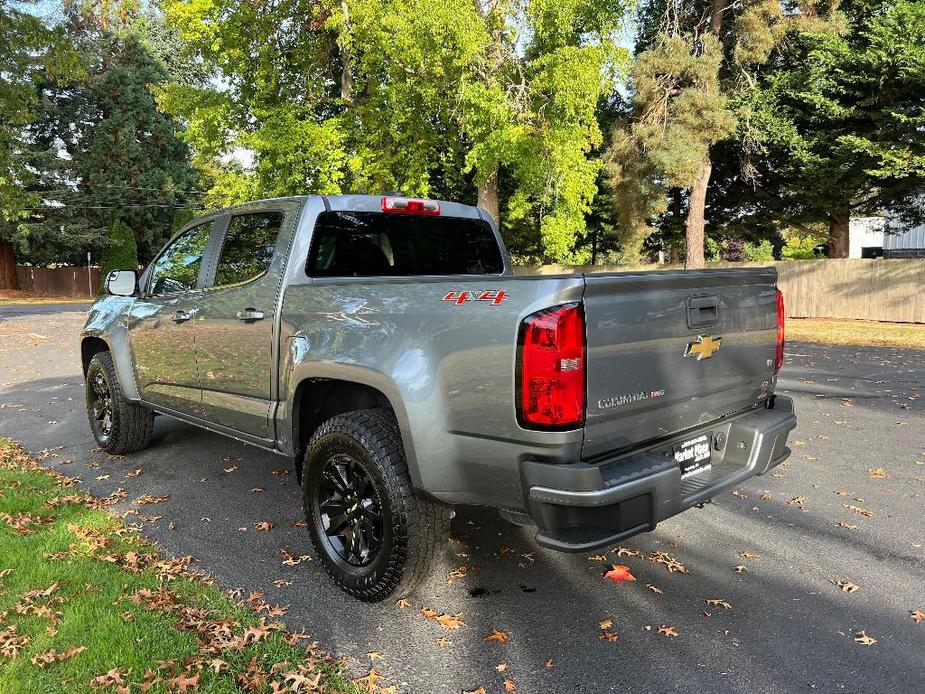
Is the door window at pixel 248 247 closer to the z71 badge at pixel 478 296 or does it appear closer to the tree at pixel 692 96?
the z71 badge at pixel 478 296

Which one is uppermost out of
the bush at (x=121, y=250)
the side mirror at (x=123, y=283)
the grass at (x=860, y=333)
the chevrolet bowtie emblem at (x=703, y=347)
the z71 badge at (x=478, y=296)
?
the bush at (x=121, y=250)

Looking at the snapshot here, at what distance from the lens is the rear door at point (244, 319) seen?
3836mm

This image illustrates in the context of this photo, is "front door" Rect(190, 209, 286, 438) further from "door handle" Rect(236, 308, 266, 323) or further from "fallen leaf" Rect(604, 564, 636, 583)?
"fallen leaf" Rect(604, 564, 636, 583)

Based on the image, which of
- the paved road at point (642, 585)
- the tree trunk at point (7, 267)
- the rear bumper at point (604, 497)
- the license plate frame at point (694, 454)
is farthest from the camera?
the tree trunk at point (7, 267)

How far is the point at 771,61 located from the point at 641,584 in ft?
80.2

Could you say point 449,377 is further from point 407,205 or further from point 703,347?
point 407,205

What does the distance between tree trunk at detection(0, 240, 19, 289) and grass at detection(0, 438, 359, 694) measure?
140 feet

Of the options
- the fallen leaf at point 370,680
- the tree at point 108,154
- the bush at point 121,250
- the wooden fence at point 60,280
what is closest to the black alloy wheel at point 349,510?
the fallen leaf at point 370,680

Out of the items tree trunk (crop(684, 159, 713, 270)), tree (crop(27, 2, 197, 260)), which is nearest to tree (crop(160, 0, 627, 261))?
tree trunk (crop(684, 159, 713, 270))

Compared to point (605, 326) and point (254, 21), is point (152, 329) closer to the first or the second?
point (605, 326)

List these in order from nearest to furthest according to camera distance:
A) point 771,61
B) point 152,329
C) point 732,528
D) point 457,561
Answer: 1. point 457,561
2. point 732,528
3. point 152,329
4. point 771,61

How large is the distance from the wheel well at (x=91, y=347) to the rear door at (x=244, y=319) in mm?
2116

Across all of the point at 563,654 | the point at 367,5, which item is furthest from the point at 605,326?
the point at 367,5

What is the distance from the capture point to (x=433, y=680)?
2.68 metres
